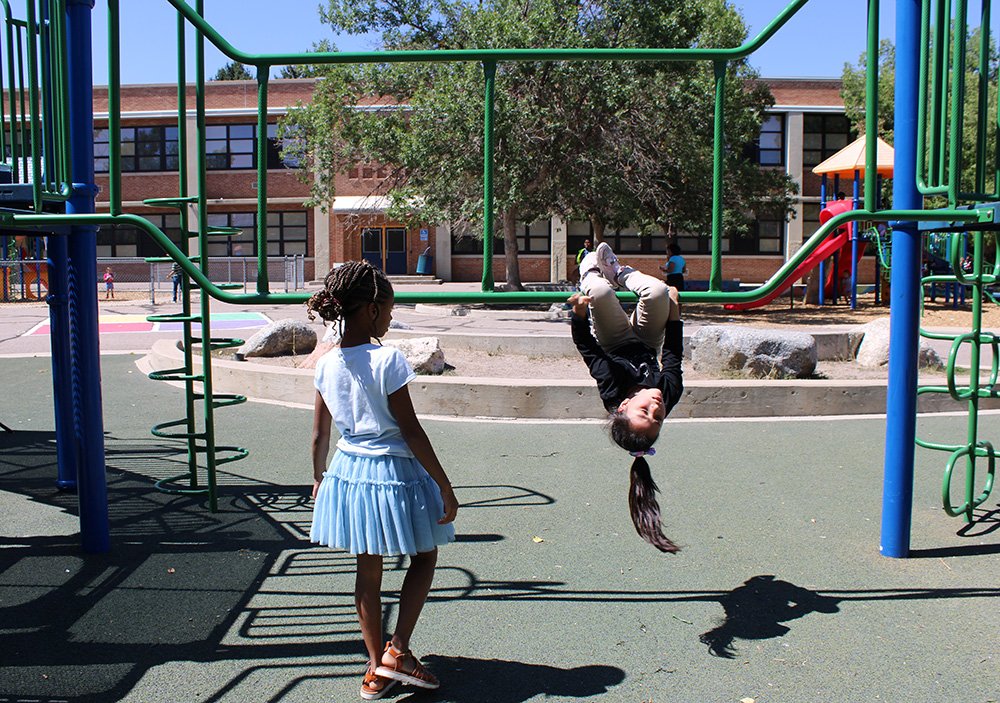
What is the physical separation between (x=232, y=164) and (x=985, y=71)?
34.0 meters

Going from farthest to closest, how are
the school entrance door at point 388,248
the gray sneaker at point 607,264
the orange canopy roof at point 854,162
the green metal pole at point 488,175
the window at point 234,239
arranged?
the school entrance door at point 388,248 → the window at point 234,239 → the orange canopy roof at point 854,162 → the gray sneaker at point 607,264 → the green metal pole at point 488,175

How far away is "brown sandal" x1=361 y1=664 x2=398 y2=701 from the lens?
3.10 m

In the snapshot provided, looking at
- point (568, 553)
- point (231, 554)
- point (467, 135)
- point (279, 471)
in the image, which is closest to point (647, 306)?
point (568, 553)

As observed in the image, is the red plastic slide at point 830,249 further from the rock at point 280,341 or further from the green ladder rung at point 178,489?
the green ladder rung at point 178,489

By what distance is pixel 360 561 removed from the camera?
3.10 metres

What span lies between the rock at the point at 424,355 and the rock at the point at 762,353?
3154 millimetres

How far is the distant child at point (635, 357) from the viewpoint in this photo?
370 centimetres

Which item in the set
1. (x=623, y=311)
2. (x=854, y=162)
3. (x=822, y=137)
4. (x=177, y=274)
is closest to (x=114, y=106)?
(x=623, y=311)

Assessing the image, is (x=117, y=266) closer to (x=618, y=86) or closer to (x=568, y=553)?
(x=618, y=86)

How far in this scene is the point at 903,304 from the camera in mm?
4441

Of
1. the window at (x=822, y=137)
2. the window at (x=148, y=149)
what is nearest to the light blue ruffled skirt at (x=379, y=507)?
the window at (x=148, y=149)

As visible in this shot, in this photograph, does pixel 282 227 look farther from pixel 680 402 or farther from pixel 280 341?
pixel 680 402

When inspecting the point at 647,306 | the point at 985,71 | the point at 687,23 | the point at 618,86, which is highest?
the point at 687,23

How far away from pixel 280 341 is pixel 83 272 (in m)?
7.03
